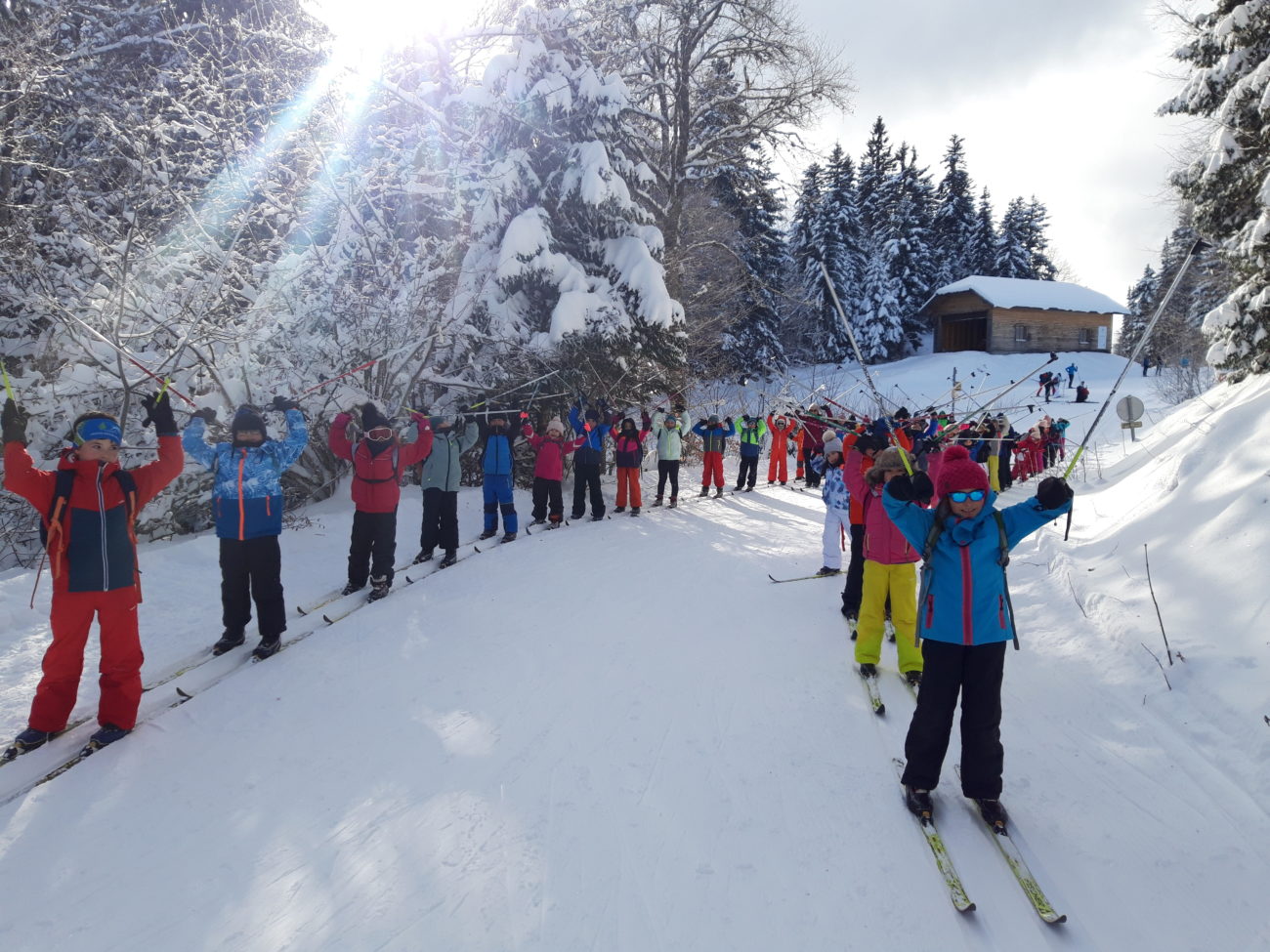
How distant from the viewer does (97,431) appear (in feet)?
13.8

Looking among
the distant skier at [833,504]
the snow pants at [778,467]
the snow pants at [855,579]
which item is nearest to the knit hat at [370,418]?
the distant skier at [833,504]

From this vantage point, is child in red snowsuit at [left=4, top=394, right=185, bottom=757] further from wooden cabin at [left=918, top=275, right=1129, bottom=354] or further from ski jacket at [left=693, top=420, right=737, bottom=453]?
wooden cabin at [left=918, top=275, right=1129, bottom=354]

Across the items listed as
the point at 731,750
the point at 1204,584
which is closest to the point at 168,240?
the point at 731,750

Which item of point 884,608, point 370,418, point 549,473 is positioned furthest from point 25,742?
point 549,473

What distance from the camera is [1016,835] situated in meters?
3.40

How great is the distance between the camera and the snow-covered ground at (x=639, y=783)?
111 inches

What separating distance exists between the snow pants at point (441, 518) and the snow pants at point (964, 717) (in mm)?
6281

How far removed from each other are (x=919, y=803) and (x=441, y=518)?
659 cm

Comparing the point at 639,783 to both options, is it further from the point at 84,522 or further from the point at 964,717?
the point at 84,522

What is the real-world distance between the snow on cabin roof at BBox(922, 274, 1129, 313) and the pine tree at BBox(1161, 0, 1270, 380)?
33566mm

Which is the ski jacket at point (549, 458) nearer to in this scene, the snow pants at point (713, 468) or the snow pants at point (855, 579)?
the snow pants at point (713, 468)

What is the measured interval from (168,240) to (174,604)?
672 centimetres

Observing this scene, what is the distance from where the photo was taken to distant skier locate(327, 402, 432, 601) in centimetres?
709

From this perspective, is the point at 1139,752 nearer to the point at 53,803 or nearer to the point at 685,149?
the point at 53,803
